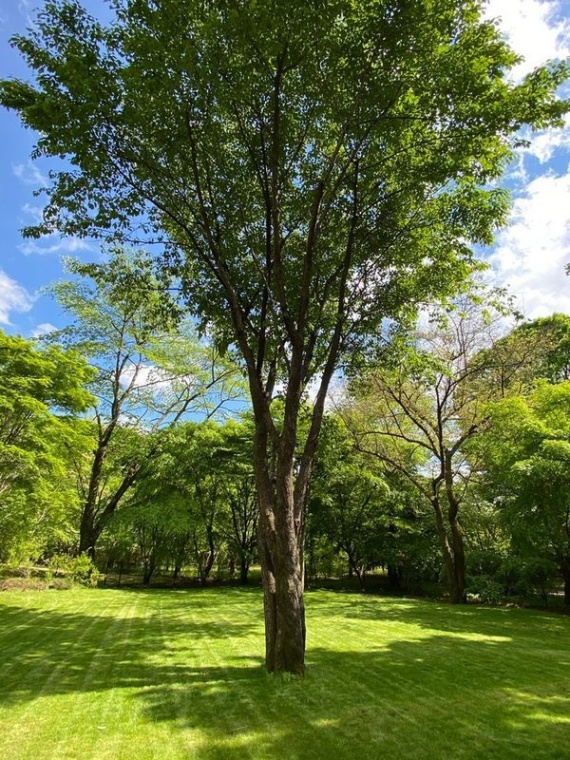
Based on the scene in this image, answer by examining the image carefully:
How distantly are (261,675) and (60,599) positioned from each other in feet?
31.8

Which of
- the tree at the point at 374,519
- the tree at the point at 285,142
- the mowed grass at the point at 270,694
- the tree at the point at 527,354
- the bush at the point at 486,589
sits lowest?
the mowed grass at the point at 270,694

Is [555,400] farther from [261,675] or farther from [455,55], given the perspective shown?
[261,675]

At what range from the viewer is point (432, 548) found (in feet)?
68.1

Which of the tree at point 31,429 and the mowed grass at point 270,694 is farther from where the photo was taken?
the tree at point 31,429

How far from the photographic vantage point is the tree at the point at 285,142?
17.4 ft

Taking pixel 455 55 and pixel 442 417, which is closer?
pixel 455 55

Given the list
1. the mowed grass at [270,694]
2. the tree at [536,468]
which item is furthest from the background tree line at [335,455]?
the mowed grass at [270,694]

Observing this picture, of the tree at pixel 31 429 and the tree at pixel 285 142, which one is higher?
the tree at pixel 285 142

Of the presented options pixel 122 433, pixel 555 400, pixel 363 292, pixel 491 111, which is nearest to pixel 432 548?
pixel 555 400

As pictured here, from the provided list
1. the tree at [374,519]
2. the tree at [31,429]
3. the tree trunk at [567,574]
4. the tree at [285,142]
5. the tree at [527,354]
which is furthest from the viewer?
the tree at [374,519]

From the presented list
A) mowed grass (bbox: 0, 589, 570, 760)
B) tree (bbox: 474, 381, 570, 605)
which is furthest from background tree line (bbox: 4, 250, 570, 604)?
mowed grass (bbox: 0, 589, 570, 760)

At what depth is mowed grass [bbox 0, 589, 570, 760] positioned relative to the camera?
3623 mm

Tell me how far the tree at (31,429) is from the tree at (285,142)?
19.9 ft

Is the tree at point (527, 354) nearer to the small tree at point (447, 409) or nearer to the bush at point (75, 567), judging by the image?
the small tree at point (447, 409)
